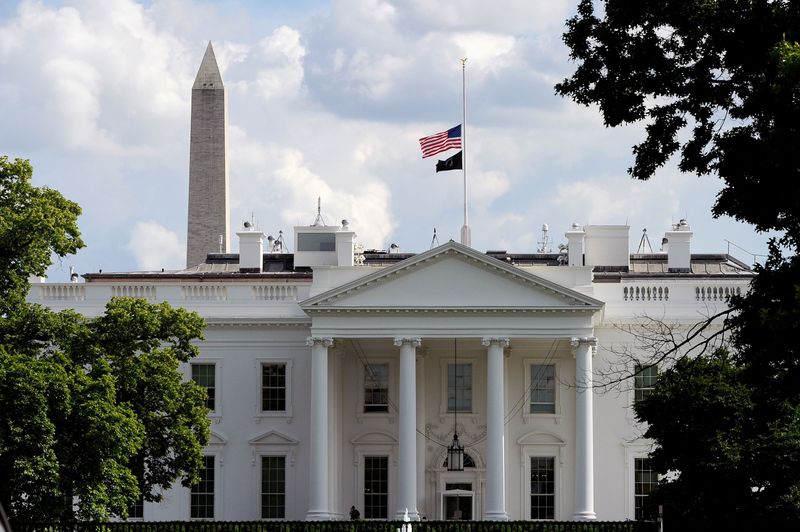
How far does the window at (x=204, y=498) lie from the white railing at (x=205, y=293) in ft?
19.8

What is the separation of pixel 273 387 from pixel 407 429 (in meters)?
6.29

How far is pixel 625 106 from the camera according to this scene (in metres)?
33.2

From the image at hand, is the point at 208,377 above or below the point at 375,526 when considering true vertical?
above

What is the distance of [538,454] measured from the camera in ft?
236

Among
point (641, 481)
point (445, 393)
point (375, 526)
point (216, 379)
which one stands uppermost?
point (216, 379)

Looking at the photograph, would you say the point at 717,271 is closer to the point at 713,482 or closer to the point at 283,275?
the point at 283,275

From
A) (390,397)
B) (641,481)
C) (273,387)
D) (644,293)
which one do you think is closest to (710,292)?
(644,293)

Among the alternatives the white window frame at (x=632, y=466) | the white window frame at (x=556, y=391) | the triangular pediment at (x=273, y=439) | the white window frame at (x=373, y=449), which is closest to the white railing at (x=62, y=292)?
the triangular pediment at (x=273, y=439)

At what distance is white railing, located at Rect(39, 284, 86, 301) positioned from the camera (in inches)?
2849

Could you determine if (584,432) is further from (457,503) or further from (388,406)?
(388,406)

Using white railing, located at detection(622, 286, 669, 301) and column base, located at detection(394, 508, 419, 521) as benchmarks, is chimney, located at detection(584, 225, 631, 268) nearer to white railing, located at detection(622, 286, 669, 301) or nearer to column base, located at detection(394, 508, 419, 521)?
white railing, located at detection(622, 286, 669, 301)

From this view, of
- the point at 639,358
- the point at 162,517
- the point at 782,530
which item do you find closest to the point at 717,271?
the point at 639,358

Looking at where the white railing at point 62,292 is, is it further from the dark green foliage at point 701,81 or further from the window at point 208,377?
the dark green foliage at point 701,81

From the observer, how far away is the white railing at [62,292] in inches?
2849
